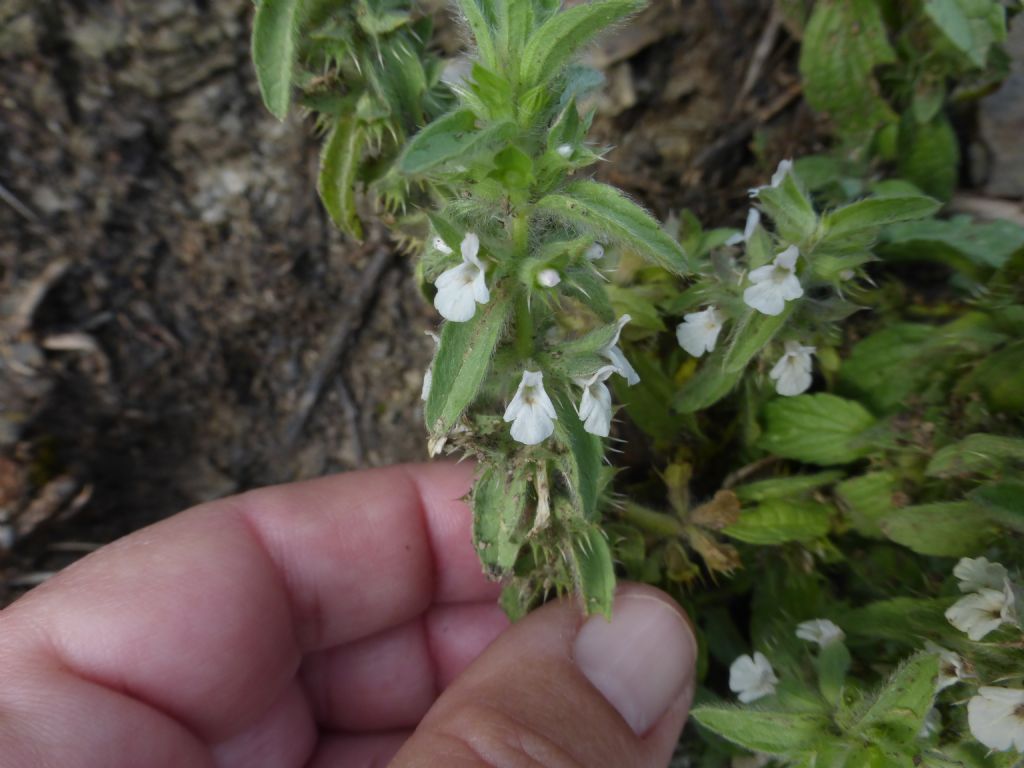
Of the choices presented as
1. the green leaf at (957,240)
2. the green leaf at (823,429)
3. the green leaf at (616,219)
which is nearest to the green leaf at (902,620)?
the green leaf at (823,429)

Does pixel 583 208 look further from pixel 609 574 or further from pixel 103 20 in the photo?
pixel 103 20

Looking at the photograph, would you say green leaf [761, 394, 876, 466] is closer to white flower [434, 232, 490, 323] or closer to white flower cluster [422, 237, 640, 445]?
white flower cluster [422, 237, 640, 445]

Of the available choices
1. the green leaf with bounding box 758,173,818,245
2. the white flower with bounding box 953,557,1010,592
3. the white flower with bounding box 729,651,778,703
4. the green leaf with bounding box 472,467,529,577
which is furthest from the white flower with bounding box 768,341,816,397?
the green leaf with bounding box 472,467,529,577

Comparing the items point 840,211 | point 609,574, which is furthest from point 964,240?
point 609,574

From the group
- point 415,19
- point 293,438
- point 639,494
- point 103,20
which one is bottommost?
point 639,494

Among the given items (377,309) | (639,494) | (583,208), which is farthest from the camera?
(377,309)

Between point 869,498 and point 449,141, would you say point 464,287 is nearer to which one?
point 449,141

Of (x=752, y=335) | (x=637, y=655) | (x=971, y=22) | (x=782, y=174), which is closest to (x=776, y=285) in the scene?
(x=752, y=335)

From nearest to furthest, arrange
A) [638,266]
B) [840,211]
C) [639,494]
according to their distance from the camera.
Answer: [840,211], [638,266], [639,494]
